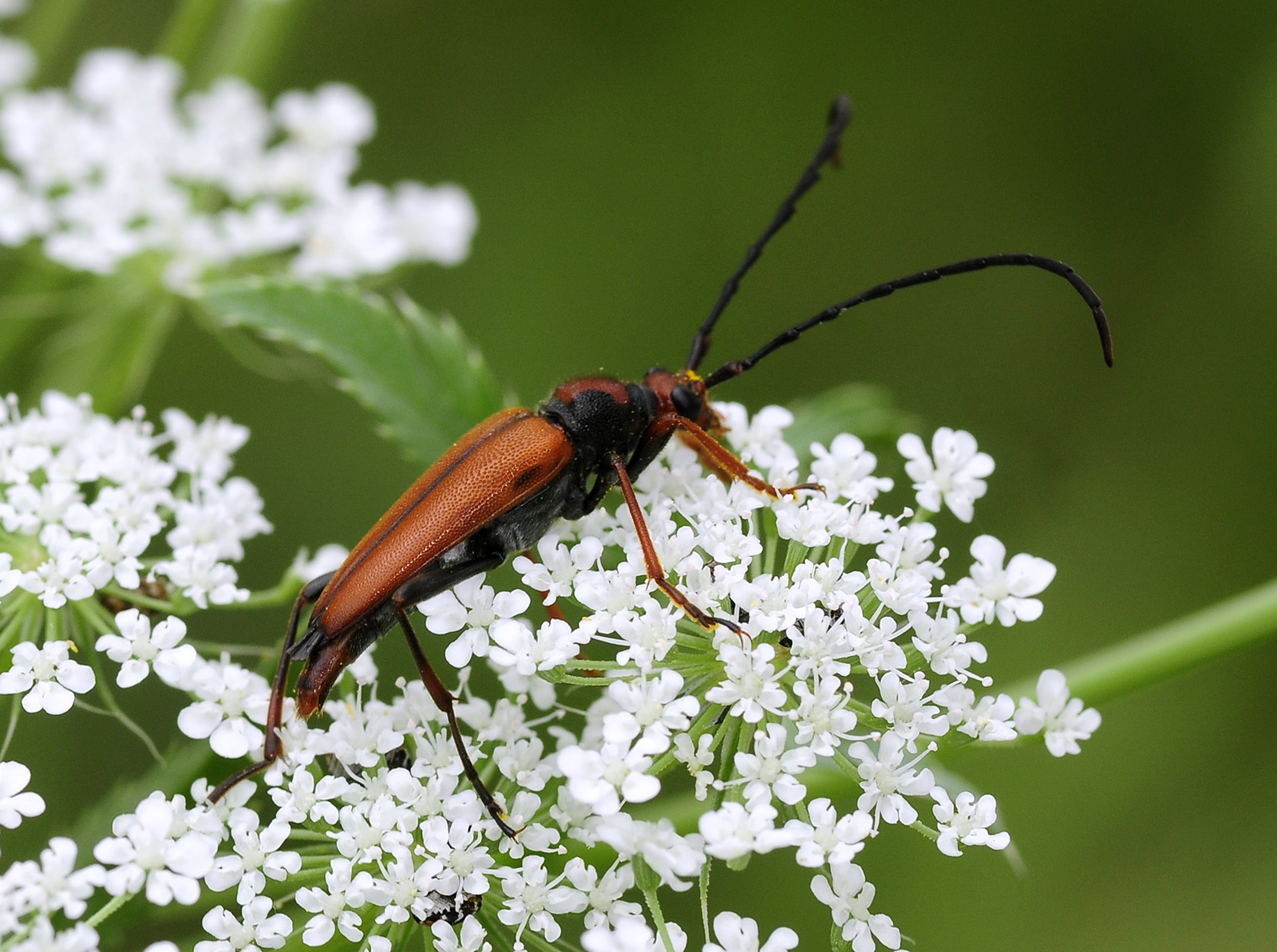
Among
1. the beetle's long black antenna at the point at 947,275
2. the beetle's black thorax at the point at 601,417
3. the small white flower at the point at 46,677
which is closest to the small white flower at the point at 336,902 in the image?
the small white flower at the point at 46,677

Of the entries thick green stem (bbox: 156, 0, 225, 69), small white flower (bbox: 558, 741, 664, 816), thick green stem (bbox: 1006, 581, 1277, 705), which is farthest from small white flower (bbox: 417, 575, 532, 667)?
thick green stem (bbox: 156, 0, 225, 69)

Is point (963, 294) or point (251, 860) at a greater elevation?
point (963, 294)

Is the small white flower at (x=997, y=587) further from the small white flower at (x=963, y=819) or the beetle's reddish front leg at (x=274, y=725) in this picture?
the beetle's reddish front leg at (x=274, y=725)

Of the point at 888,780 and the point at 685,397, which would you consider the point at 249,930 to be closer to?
the point at 888,780

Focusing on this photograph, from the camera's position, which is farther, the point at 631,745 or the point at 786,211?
the point at 786,211

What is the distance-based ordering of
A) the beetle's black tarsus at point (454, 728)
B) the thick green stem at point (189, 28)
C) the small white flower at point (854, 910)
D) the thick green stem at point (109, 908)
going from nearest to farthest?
the thick green stem at point (109, 908) < the small white flower at point (854, 910) < the beetle's black tarsus at point (454, 728) < the thick green stem at point (189, 28)

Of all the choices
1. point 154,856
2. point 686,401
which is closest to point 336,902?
point 154,856
